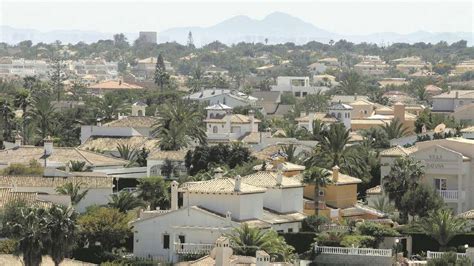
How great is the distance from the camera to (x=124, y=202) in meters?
64.8

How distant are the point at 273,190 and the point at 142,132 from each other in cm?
3769

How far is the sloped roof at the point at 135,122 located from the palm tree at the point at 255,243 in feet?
149

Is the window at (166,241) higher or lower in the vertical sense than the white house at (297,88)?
higher

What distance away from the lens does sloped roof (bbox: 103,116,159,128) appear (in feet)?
332

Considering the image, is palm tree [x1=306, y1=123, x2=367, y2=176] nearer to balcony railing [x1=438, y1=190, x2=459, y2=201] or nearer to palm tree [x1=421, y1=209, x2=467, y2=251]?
balcony railing [x1=438, y1=190, x2=459, y2=201]

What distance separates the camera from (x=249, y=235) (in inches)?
2160

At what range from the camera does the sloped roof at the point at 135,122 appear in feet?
332

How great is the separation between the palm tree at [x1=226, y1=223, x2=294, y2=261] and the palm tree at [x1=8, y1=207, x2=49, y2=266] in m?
6.28

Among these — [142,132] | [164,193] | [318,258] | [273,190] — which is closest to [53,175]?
[164,193]

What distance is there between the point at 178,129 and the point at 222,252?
1419 inches

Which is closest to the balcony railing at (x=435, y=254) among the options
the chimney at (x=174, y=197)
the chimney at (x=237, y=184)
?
the chimney at (x=237, y=184)

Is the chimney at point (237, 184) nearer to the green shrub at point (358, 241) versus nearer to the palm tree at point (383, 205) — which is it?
the green shrub at point (358, 241)

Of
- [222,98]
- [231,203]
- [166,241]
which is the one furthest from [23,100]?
[166,241]

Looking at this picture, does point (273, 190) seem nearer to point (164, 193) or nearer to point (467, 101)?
point (164, 193)
